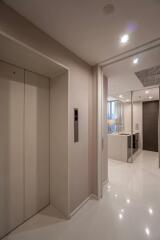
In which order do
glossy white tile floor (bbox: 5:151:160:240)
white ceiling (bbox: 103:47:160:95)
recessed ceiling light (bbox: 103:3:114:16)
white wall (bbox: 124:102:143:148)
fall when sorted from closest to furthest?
recessed ceiling light (bbox: 103:3:114:16)
glossy white tile floor (bbox: 5:151:160:240)
white ceiling (bbox: 103:47:160:95)
white wall (bbox: 124:102:143:148)

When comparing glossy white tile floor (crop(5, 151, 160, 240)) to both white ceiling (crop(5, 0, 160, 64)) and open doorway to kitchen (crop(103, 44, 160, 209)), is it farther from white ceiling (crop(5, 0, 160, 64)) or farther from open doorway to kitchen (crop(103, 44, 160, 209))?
white ceiling (crop(5, 0, 160, 64))

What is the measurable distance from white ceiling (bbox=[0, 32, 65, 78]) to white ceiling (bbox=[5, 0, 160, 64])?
0.38 m

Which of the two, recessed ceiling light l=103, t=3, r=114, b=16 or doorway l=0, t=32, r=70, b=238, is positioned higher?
recessed ceiling light l=103, t=3, r=114, b=16

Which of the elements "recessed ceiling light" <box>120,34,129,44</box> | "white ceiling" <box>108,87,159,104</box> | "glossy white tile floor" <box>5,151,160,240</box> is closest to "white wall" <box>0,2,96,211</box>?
"glossy white tile floor" <box>5,151,160,240</box>

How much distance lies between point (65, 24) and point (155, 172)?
4347 millimetres

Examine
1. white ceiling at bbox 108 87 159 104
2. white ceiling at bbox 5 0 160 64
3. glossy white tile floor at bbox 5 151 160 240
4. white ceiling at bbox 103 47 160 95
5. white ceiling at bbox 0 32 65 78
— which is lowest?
glossy white tile floor at bbox 5 151 160 240

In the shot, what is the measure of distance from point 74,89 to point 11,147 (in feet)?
4.40

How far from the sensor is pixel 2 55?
153 centimetres

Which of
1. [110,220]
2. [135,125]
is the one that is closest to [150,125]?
[135,125]

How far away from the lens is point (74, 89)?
2.08 metres

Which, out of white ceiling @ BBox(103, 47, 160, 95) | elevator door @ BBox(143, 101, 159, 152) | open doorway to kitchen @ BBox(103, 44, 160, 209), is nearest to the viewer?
white ceiling @ BBox(103, 47, 160, 95)

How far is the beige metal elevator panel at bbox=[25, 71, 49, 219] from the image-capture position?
1.93 m

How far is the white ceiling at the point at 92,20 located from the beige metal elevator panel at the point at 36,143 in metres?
0.77

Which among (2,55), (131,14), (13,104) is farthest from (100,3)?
(13,104)
